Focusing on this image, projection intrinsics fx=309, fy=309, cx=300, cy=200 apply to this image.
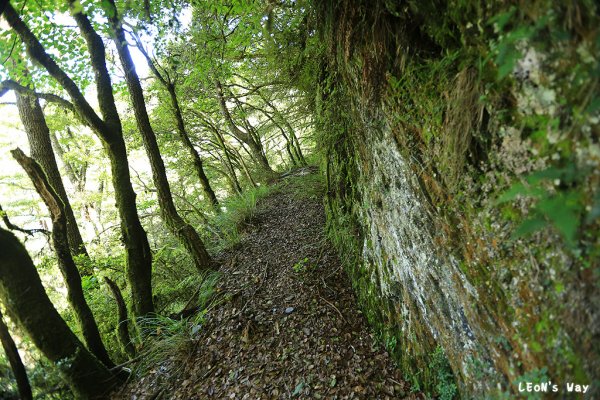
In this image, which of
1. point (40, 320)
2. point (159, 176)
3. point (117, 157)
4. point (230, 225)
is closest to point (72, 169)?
point (230, 225)

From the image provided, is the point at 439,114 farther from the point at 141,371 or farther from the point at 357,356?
the point at 141,371

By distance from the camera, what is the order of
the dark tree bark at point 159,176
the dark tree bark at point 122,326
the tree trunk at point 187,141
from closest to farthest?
1. the dark tree bark at point 122,326
2. the dark tree bark at point 159,176
3. the tree trunk at point 187,141

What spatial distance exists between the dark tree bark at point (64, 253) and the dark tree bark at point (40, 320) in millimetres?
453

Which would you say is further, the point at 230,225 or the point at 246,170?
the point at 246,170

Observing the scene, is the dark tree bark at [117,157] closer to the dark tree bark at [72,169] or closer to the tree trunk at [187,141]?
the tree trunk at [187,141]

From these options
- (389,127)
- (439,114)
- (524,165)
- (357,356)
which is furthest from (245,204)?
(524,165)

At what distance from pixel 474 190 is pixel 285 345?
310 cm

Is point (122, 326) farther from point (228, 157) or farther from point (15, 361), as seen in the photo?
point (228, 157)

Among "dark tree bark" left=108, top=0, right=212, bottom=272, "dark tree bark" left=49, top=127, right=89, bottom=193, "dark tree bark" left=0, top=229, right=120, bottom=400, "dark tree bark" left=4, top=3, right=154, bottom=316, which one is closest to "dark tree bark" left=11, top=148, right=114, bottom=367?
"dark tree bark" left=0, top=229, right=120, bottom=400

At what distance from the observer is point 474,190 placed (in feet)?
6.51

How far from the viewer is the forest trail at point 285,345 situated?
3.45m

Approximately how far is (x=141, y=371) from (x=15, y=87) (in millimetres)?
4458

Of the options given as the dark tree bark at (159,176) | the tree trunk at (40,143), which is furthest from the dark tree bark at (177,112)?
the tree trunk at (40,143)

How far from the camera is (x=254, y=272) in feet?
18.5
